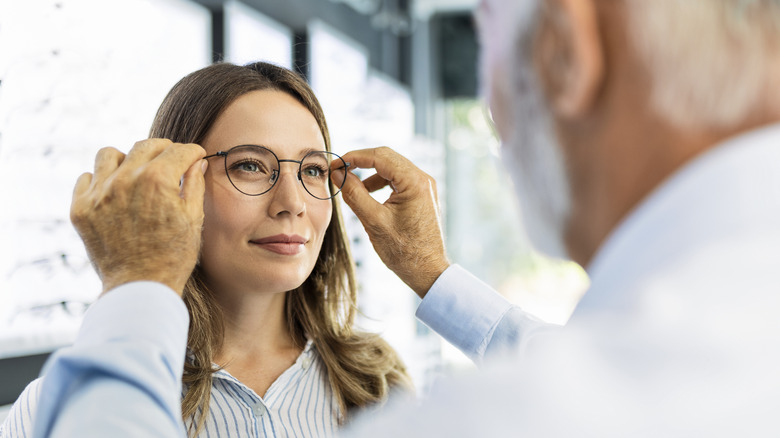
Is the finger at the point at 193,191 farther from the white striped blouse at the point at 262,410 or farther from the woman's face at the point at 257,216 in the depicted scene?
the white striped blouse at the point at 262,410

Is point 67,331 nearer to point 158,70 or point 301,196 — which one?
point 158,70

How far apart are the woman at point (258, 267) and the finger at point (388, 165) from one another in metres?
0.09

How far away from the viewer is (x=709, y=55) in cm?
59

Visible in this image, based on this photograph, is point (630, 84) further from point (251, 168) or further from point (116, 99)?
point (116, 99)

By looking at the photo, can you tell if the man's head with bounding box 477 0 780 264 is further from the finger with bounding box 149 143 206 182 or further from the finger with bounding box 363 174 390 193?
the finger with bounding box 363 174 390 193

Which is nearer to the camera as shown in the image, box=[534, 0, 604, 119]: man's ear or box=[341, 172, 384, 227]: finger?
box=[534, 0, 604, 119]: man's ear

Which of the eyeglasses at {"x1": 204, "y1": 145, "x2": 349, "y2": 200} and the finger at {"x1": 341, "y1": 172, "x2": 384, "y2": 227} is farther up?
the eyeglasses at {"x1": 204, "y1": 145, "x2": 349, "y2": 200}

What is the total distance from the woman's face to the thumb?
9 cm

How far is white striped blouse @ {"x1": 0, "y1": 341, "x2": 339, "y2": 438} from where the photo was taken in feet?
4.25

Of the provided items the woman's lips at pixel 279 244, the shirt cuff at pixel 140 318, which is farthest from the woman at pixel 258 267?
the shirt cuff at pixel 140 318

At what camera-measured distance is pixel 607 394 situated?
515 millimetres

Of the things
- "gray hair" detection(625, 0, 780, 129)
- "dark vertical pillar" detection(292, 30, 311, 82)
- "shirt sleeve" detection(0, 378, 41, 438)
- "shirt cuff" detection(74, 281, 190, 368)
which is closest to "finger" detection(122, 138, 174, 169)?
"shirt cuff" detection(74, 281, 190, 368)

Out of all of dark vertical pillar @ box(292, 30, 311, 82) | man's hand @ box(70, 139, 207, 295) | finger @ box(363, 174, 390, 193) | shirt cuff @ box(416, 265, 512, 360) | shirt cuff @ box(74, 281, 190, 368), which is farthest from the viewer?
dark vertical pillar @ box(292, 30, 311, 82)

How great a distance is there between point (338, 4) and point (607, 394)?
13.0 feet
